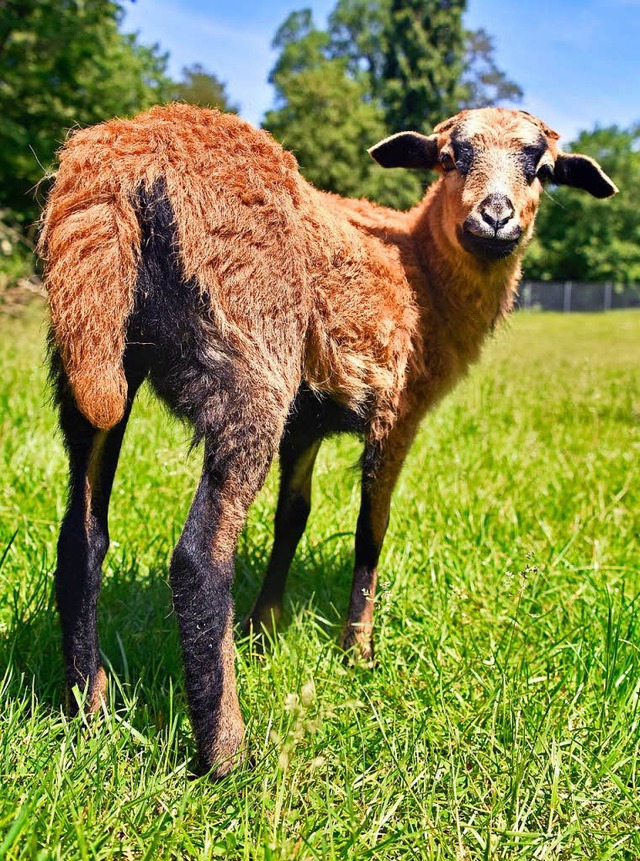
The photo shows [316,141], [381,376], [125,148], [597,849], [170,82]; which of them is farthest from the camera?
[170,82]

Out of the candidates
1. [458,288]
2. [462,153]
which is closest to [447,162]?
[462,153]

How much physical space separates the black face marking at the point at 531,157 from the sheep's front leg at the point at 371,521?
47.5 inches

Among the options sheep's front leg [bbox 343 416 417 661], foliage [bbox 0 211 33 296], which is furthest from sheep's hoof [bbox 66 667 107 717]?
foliage [bbox 0 211 33 296]

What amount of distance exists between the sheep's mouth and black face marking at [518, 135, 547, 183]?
1.32 ft

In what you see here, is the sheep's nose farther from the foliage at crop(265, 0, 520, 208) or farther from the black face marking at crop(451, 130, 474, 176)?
the foliage at crop(265, 0, 520, 208)

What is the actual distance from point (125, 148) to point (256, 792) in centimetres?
198

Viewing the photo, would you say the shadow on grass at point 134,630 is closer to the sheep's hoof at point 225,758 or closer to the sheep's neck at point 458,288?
the sheep's hoof at point 225,758

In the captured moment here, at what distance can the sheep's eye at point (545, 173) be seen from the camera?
3131 millimetres

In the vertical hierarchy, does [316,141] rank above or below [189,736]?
above

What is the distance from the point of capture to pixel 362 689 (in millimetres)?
2504

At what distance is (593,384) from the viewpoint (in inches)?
348

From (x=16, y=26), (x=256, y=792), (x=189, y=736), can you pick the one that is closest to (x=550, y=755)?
(x=256, y=792)

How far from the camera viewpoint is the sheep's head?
2.79 meters

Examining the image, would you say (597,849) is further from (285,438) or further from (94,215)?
(94,215)
